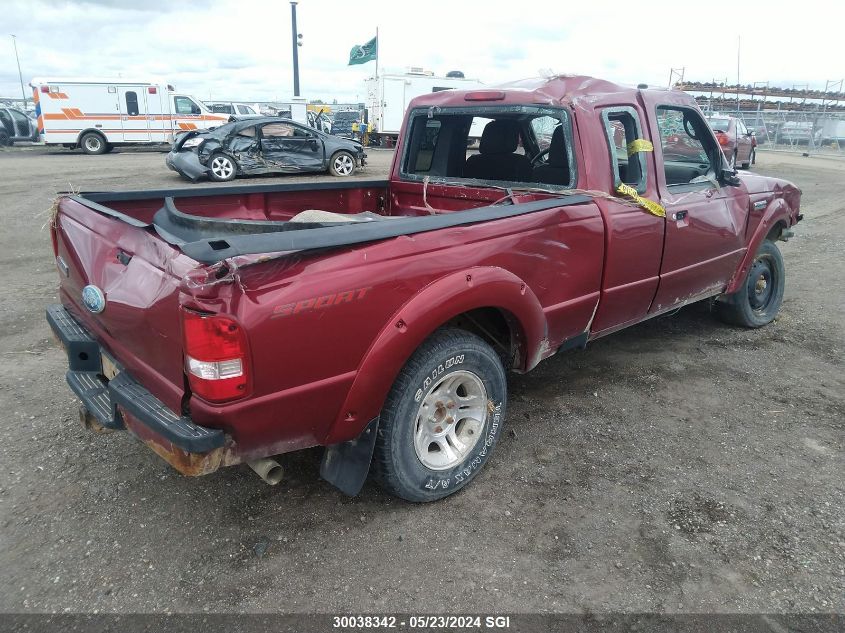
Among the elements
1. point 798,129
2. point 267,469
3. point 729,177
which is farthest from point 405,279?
point 798,129

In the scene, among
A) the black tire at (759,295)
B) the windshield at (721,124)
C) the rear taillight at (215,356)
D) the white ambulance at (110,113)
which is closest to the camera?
the rear taillight at (215,356)

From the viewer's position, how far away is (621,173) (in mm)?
4039

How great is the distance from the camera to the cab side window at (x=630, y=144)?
3.74 m

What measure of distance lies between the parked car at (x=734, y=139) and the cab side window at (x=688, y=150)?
1178 cm

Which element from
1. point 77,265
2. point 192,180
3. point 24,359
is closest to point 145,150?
point 192,180

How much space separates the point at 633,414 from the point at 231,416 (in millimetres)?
2610

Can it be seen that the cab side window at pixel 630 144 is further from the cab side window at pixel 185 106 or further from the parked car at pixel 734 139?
the cab side window at pixel 185 106

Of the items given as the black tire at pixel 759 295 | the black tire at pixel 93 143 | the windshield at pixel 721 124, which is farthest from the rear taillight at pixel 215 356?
the black tire at pixel 93 143

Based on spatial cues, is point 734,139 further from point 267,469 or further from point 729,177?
point 267,469

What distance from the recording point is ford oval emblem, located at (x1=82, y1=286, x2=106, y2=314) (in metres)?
2.61

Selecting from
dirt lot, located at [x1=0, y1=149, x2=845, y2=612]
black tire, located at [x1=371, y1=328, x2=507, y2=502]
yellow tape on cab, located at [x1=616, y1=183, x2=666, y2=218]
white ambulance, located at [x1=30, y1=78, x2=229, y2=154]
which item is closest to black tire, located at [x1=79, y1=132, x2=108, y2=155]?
white ambulance, located at [x1=30, y1=78, x2=229, y2=154]

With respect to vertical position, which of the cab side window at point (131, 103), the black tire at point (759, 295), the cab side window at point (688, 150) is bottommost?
the black tire at point (759, 295)

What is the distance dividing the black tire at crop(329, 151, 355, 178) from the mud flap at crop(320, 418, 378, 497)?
13515mm

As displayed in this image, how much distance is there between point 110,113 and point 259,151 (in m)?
9.20
